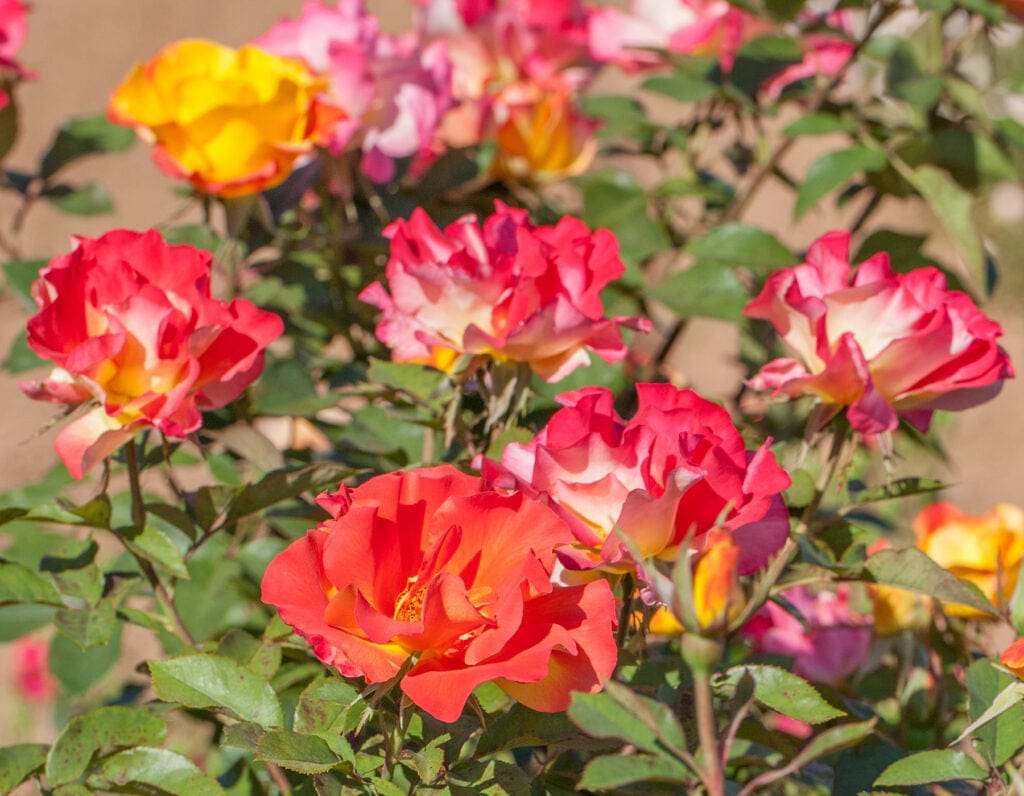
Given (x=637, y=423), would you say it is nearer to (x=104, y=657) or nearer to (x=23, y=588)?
(x=23, y=588)

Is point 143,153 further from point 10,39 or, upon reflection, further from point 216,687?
point 216,687

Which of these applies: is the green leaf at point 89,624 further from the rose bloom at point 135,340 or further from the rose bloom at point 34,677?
the rose bloom at point 34,677

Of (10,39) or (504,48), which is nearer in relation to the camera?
(10,39)

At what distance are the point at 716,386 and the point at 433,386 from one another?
295 centimetres

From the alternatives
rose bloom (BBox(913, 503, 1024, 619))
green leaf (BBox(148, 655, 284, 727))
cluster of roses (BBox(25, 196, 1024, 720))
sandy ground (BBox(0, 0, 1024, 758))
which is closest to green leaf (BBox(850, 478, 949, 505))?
cluster of roses (BBox(25, 196, 1024, 720))

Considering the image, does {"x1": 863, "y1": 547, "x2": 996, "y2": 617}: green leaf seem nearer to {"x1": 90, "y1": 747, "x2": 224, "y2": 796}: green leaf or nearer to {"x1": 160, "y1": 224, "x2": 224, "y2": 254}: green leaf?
{"x1": 90, "y1": 747, "x2": 224, "y2": 796}: green leaf

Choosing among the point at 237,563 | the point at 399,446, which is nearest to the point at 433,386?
the point at 399,446

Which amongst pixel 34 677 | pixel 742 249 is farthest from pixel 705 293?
pixel 34 677

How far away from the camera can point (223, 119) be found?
799 mm

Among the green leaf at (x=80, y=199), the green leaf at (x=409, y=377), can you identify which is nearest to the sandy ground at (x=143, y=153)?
the green leaf at (x=80, y=199)

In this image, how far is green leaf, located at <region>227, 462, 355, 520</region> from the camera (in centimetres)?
68

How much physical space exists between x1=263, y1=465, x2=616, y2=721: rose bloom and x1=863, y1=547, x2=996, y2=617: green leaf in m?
0.21

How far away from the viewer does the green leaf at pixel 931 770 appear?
538mm

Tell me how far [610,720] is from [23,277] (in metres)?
0.64
